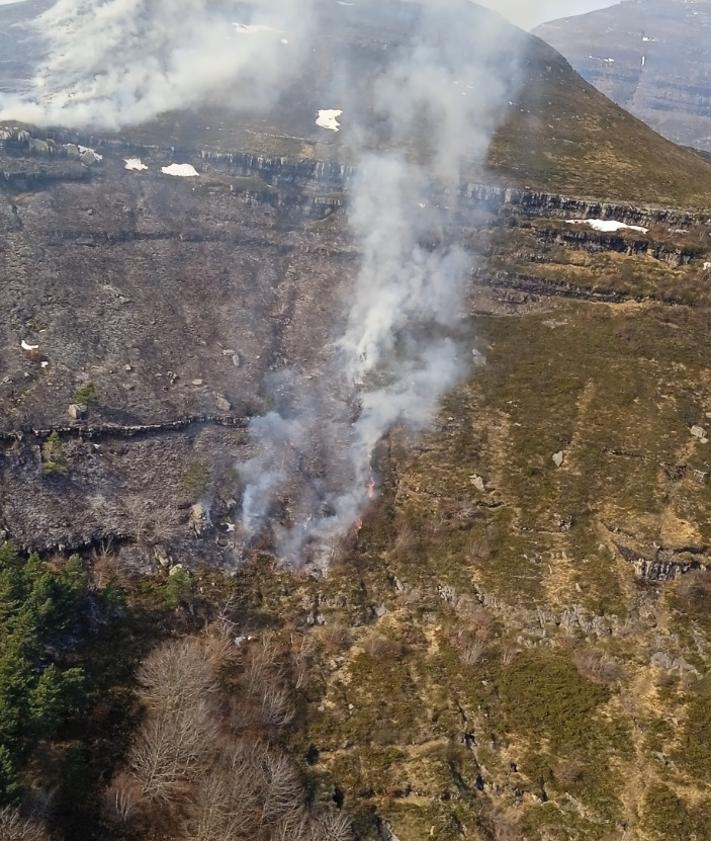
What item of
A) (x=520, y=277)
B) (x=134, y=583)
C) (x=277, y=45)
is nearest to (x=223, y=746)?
(x=134, y=583)

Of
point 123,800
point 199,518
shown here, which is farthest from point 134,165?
point 123,800

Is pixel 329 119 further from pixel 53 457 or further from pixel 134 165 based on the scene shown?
pixel 53 457

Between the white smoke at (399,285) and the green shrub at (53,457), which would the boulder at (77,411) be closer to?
the green shrub at (53,457)

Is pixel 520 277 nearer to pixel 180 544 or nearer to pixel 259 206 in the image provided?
pixel 259 206

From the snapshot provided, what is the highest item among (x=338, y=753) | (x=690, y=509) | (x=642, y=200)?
(x=642, y=200)

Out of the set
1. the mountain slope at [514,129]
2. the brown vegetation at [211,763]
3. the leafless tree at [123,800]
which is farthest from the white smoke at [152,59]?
the leafless tree at [123,800]

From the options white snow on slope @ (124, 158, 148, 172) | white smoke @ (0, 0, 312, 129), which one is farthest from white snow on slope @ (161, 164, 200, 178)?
white smoke @ (0, 0, 312, 129)
